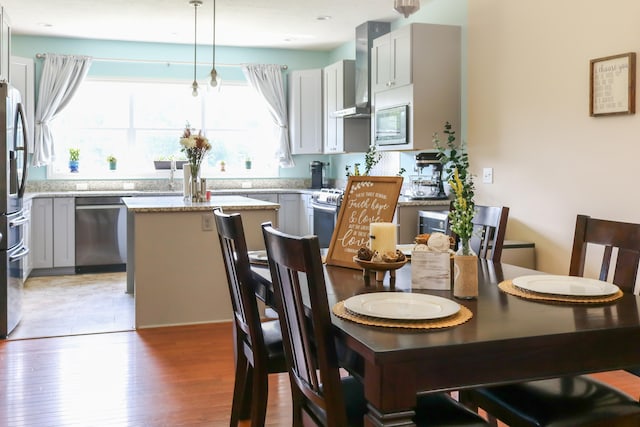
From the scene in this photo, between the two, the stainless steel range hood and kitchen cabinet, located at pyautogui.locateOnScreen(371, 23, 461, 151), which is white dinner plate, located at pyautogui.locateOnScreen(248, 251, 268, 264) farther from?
the stainless steel range hood

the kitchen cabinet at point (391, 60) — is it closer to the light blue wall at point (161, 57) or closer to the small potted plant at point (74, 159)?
the light blue wall at point (161, 57)

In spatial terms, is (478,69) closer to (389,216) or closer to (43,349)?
A: (389,216)

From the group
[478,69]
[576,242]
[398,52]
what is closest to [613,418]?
[576,242]

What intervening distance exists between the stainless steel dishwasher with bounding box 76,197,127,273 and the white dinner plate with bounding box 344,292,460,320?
5545 mm

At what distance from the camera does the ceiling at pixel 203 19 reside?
5582 mm

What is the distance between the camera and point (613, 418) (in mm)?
1652

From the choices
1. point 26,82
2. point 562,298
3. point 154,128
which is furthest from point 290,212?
point 562,298

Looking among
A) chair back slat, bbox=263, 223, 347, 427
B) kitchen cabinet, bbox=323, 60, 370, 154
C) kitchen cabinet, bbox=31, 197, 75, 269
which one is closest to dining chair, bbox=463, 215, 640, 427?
chair back slat, bbox=263, 223, 347, 427

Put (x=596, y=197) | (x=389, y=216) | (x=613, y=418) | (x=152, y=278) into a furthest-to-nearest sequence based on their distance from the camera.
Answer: (x=152, y=278) < (x=596, y=197) < (x=389, y=216) < (x=613, y=418)

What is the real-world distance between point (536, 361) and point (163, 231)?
3.30 meters

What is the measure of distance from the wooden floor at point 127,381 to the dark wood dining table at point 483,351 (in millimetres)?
1470

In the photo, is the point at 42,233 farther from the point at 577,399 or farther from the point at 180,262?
the point at 577,399

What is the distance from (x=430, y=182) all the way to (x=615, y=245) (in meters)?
3.29

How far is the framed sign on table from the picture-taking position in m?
3.42
